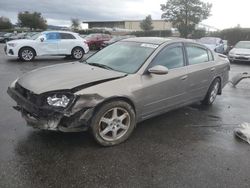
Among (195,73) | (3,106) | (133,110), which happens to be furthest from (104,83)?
(3,106)

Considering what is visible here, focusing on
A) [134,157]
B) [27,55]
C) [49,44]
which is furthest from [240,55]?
[134,157]

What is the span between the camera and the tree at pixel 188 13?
3947 cm

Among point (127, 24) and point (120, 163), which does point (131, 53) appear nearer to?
point (120, 163)

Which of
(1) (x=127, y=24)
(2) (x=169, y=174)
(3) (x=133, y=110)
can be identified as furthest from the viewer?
(1) (x=127, y=24)

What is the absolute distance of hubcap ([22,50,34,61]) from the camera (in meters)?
14.4

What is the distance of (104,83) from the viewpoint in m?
4.02

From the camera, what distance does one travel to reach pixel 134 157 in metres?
3.87

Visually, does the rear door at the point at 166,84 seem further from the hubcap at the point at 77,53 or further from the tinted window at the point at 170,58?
the hubcap at the point at 77,53

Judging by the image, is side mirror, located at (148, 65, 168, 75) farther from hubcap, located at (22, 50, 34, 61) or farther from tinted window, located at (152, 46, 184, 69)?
hubcap, located at (22, 50, 34, 61)

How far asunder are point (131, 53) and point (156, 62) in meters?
0.53

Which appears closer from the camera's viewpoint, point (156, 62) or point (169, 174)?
point (169, 174)

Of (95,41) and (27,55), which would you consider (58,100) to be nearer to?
(27,55)

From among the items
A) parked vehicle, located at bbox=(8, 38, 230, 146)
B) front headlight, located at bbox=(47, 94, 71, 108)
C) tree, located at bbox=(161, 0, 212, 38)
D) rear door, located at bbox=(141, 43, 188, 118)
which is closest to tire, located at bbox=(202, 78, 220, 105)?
parked vehicle, located at bbox=(8, 38, 230, 146)

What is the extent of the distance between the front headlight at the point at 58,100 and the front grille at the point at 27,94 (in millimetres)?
219
